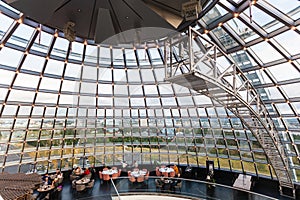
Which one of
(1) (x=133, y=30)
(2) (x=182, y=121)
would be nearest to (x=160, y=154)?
(2) (x=182, y=121)

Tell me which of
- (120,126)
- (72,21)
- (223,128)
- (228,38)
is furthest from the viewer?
(120,126)

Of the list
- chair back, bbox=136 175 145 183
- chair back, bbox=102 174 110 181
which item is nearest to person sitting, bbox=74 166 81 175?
chair back, bbox=102 174 110 181

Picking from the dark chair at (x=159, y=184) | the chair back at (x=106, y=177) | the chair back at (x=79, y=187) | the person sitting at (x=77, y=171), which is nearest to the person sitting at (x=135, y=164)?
the chair back at (x=106, y=177)

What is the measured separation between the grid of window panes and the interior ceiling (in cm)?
403

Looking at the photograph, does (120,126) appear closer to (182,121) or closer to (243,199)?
(182,121)

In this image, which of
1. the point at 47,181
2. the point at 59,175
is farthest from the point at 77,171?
the point at 47,181

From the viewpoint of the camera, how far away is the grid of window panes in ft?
27.3

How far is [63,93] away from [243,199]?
14613mm

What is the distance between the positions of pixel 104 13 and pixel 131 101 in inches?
461

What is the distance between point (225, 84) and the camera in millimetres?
11148

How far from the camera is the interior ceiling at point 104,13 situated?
4.09 metres

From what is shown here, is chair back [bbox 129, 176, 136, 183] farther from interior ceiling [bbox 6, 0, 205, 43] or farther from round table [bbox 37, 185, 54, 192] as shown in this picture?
interior ceiling [bbox 6, 0, 205, 43]

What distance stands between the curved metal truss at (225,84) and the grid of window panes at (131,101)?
0.92 metres

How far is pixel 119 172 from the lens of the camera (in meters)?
16.8
